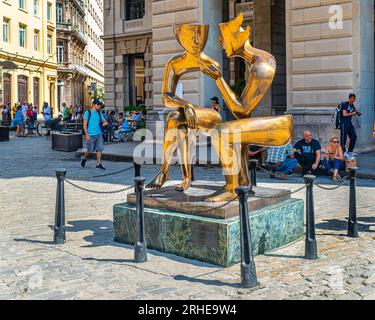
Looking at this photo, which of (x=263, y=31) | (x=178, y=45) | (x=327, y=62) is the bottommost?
(x=327, y=62)

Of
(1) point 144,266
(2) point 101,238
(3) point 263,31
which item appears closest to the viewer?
(1) point 144,266

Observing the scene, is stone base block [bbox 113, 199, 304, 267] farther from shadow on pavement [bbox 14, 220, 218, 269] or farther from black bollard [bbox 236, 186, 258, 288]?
black bollard [bbox 236, 186, 258, 288]

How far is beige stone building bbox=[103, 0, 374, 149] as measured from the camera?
16.7 m

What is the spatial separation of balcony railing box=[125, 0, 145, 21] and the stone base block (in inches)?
939

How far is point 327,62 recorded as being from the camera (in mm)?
16969

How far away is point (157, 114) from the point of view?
2103cm

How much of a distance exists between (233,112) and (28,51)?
4778cm

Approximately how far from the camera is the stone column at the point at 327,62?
653 inches

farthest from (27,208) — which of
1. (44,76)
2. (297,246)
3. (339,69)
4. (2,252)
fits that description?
(44,76)

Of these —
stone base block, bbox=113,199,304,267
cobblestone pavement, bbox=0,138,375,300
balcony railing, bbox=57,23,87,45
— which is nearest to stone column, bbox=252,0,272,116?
cobblestone pavement, bbox=0,138,375,300

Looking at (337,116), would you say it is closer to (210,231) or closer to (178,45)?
(178,45)

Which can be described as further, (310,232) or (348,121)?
(348,121)

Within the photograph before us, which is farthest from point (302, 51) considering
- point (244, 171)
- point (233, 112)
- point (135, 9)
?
point (135, 9)
